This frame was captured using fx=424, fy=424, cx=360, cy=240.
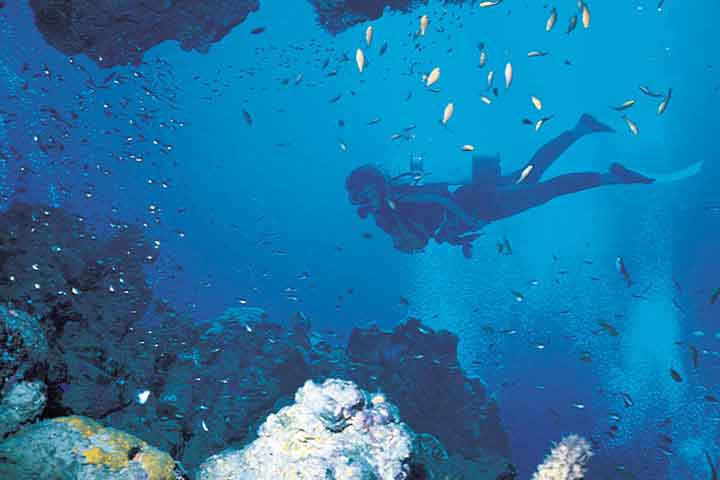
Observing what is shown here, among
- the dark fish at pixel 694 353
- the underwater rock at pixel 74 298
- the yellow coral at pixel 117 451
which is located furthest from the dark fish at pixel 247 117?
the dark fish at pixel 694 353

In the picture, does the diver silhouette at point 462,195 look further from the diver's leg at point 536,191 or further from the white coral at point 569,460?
the white coral at point 569,460

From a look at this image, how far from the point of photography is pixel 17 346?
3.52 meters

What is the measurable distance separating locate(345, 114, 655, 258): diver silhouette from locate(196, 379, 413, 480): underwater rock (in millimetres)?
8624

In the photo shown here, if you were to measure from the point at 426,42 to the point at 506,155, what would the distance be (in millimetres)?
22439

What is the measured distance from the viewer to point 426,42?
38562mm

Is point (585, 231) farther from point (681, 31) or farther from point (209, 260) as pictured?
point (209, 260)

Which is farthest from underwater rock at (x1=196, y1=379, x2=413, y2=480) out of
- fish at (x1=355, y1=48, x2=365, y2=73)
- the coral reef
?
fish at (x1=355, y1=48, x2=365, y2=73)

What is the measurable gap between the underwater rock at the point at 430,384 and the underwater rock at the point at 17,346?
737cm

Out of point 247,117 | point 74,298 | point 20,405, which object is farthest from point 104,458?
point 247,117

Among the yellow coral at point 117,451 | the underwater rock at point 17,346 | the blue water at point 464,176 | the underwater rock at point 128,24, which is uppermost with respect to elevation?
the underwater rock at point 128,24

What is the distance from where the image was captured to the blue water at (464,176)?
2669 centimetres

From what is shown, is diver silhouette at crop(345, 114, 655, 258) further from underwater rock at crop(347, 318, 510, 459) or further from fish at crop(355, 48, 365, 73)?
fish at crop(355, 48, 365, 73)

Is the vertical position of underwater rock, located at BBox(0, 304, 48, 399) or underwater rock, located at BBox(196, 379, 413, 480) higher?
underwater rock, located at BBox(0, 304, 48, 399)

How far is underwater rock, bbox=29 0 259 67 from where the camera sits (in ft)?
35.9
